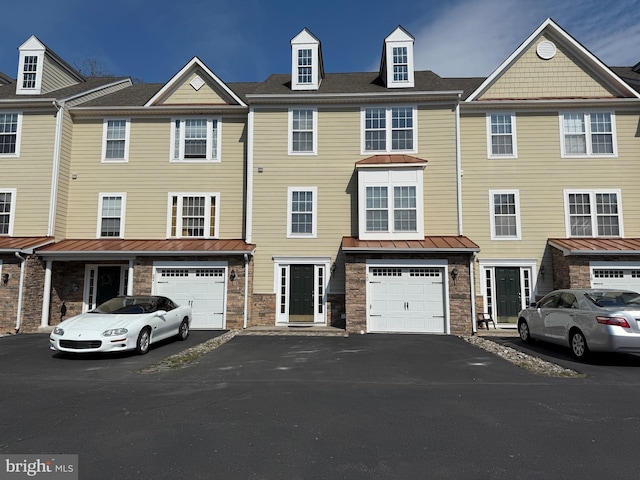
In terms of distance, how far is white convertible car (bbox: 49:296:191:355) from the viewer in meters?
8.91

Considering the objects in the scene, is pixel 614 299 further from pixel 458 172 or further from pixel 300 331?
pixel 300 331

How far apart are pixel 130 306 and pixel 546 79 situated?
684 inches

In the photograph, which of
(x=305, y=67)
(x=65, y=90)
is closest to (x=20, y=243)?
(x=65, y=90)

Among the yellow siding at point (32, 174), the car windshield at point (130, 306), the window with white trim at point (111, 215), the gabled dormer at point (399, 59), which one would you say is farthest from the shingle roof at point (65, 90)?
the gabled dormer at point (399, 59)

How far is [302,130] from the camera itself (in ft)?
52.3

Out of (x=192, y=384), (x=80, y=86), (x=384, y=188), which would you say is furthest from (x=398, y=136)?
(x=80, y=86)

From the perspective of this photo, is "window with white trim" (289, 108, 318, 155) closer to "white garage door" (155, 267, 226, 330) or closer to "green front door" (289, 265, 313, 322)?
"green front door" (289, 265, 313, 322)

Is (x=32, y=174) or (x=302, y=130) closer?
(x=32, y=174)

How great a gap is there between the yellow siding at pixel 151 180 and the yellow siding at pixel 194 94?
0.98m

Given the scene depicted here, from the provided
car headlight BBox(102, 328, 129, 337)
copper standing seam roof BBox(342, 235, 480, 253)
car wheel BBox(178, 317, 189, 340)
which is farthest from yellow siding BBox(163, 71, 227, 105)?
car headlight BBox(102, 328, 129, 337)

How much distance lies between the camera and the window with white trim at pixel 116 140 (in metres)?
16.6

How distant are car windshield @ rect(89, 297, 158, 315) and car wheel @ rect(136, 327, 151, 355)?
0.71 meters

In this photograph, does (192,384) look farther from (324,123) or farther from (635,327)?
(324,123)

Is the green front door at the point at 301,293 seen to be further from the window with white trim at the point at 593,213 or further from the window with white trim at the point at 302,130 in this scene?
the window with white trim at the point at 593,213
